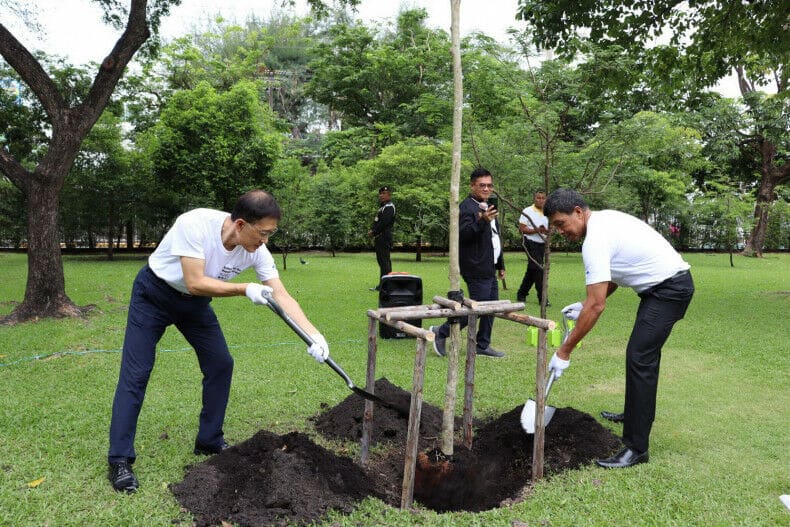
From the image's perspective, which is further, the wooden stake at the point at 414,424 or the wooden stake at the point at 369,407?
the wooden stake at the point at 369,407

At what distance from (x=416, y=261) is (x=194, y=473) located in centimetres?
1683

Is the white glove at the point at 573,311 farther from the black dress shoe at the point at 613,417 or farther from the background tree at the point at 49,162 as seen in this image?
the background tree at the point at 49,162

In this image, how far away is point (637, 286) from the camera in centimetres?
353

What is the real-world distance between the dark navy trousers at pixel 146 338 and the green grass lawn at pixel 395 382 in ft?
1.01

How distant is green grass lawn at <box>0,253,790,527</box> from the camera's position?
9.80 feet

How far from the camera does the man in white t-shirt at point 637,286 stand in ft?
11.0

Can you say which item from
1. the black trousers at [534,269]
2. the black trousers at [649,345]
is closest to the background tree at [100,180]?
the black trousers at [534,269]

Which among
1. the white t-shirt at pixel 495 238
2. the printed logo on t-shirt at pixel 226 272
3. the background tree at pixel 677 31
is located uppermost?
the background tree at pixel 677 31

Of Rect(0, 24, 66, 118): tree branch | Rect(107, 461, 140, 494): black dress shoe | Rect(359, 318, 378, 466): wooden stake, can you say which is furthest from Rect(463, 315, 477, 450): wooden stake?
Rect(0, 24, 66, 118): tree branch

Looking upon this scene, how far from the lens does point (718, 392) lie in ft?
16.6

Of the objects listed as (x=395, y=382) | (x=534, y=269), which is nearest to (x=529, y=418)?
(x=395, y=382)

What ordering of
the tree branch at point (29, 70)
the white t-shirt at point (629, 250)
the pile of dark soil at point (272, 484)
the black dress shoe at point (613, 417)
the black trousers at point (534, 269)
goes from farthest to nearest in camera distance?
the black trousers at point (534, 269), the tree branch at point (29, 70), the black dress shoe at point (613, 417), the white t-shirt at point (629, 250), the pile of dark soil at point (272, 484)

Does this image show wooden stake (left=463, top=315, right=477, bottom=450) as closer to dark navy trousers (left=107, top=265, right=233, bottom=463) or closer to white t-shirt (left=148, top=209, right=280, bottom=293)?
white t-shirt (left=148, top=209, right=280, bottom=293)

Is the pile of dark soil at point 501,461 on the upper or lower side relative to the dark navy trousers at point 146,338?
lower
